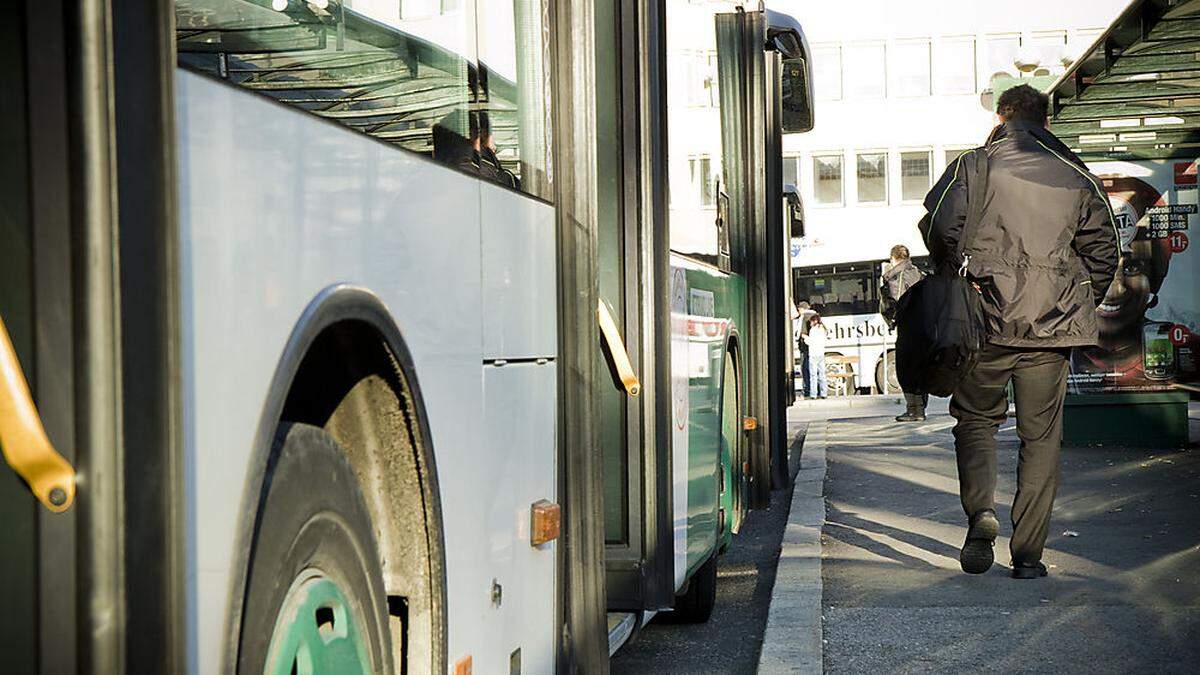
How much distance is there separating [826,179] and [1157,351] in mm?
34702

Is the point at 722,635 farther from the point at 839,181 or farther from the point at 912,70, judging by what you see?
the point at 912,70

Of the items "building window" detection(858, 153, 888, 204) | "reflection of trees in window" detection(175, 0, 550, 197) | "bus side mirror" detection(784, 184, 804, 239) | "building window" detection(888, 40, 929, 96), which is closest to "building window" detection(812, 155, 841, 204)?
"building window" detection(858, 153, 888, 204)

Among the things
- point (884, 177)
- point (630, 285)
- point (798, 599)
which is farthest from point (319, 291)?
point (884, 177)

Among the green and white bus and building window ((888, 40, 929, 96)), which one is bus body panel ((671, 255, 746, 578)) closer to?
the green and white bus

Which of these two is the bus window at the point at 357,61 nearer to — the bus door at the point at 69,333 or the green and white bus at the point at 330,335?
the green and white bus at the point at 330,335

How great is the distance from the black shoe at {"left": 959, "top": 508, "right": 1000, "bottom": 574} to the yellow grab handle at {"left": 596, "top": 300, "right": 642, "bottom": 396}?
2.93 m

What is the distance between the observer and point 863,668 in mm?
5984

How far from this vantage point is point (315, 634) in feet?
8.24

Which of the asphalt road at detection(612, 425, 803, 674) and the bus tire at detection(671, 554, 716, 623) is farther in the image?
the bus tire at detection(671, 554, 716, 623)

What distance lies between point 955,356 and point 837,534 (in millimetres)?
2563

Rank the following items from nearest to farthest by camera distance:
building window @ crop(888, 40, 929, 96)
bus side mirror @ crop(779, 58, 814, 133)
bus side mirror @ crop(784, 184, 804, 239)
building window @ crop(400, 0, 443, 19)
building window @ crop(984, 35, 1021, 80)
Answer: building window @ crop(400, 0, 443, 19), bus side mirror @ crop(779, 58, 814, 133), bus side mirror @ crop(784, 184, 804, 239), building window @ crop(984, 35, 1021, 80), building window @ crop(888, 40, 929, 96)

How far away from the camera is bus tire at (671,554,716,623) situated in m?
7.17

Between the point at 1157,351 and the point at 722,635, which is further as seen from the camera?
the point at 1157,351

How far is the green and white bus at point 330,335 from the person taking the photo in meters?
1.73
